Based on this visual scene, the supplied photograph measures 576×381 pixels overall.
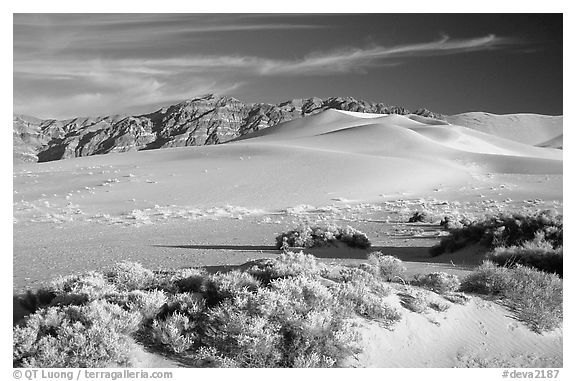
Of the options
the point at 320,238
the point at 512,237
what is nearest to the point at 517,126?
the point at 512,237

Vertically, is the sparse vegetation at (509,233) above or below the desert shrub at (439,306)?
above

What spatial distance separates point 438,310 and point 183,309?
3168mm

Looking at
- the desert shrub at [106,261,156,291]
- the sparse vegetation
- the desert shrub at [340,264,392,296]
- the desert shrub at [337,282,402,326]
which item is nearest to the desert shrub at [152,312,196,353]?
the desert shrub at [106,261,156,291]

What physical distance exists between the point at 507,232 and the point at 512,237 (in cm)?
18

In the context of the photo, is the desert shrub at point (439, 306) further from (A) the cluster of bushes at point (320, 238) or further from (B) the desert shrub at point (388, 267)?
(A) the cluster of bushes at point (320, 238)

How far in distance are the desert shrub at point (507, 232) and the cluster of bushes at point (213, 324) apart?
6.20 metres

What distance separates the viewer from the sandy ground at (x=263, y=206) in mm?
9688

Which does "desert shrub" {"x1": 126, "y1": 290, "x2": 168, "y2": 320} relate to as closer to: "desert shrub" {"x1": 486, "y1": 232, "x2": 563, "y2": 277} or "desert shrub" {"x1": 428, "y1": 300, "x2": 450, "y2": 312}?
"desert shrub" {"x1": 428, "y1": 300, "x2": 450, "y2": 312}

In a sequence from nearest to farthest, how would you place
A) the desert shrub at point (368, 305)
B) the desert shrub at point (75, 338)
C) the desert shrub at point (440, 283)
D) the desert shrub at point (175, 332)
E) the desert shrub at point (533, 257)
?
the desert shrub at point (75, 338) → the desert shrub at point (175, 332) → the desert shrub at point (368, 305) → the desert shrub at point (440, 283) → the desert shrub at point (533, 257)

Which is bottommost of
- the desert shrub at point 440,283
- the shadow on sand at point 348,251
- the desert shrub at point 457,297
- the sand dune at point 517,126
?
the shadow on sand at point 348,251

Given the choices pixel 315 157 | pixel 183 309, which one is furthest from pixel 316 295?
pixel 315 157

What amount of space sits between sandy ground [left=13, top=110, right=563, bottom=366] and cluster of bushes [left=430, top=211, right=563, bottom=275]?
1.82 feet
